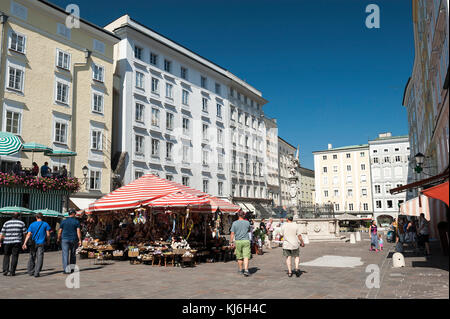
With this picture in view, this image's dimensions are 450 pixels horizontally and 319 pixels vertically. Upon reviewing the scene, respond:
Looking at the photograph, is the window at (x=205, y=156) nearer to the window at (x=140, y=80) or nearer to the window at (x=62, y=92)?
the window at (x=140, y=80)

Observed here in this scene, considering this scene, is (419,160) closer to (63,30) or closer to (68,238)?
(68,238)

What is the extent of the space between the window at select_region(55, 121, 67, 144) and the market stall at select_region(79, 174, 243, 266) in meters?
13.2

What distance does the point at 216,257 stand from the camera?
15898 mm

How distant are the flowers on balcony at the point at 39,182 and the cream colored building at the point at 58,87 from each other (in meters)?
2.92

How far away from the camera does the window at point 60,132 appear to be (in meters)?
28.8

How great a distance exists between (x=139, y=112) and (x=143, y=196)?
22.1 m

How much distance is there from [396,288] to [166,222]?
32.4 feet

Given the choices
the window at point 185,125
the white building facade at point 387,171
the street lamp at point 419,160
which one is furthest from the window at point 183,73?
the white building facade at point 387,171

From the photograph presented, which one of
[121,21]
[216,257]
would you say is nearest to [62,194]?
[216,257]

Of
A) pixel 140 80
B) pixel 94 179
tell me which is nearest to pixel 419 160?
pixel 94 179

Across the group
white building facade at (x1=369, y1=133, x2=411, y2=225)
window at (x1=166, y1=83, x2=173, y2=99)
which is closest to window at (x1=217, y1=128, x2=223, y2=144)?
window at (x1=166, y1=83, x2=173, y2=99)

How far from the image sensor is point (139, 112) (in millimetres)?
36281
